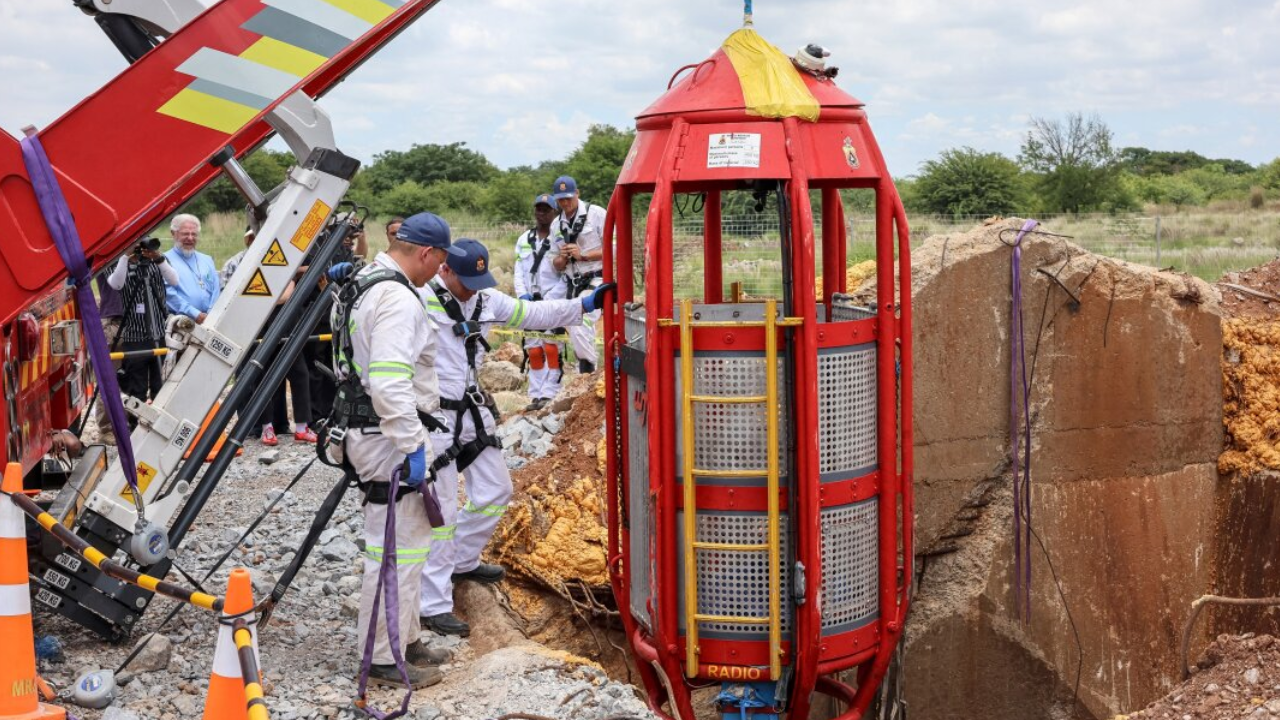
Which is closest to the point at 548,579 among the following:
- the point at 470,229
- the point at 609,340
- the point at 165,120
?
the point at 609,340

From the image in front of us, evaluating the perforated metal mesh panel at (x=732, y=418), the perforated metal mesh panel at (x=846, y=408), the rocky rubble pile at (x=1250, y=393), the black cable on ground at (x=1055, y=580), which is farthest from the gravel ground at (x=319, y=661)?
the rocky rubble pile at (x=1250, y=393)

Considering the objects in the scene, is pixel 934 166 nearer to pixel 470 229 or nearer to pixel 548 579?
pixel 470 229

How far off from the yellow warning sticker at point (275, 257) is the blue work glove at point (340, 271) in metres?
0.24

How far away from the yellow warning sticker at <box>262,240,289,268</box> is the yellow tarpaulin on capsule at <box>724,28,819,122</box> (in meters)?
2.44

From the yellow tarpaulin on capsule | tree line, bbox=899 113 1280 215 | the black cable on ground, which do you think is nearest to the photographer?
the yellow tarpaulin on capsule

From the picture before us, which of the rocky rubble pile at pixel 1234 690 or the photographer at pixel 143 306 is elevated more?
the photographer at pixel 143 306

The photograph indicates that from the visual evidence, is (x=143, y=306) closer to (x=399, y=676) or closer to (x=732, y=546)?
(x=399, y=676)

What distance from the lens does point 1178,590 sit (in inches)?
326

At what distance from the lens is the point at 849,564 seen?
5590mm

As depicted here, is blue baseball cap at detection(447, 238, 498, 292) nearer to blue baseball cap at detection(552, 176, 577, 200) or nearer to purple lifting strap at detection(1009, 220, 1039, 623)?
purple lifting strap at detection(1009, 220, 1039, 623)

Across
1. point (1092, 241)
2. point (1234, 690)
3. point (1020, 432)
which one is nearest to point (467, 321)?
point (1020, 432)

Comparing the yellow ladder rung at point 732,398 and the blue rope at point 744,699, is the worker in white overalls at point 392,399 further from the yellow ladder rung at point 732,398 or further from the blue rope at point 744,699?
the blue rope at point 744,699

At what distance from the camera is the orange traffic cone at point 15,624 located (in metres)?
4.95

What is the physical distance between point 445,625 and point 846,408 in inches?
108
